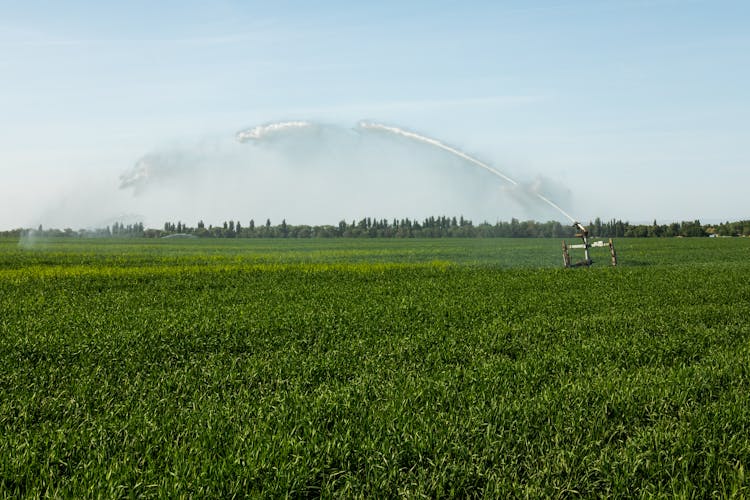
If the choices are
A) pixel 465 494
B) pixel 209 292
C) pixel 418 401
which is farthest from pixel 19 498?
pixel 209 292

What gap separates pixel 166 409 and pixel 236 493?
2.47 m

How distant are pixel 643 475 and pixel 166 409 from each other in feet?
16.2

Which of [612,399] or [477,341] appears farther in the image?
[477,341]

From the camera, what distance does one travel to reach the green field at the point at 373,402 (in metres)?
4.94

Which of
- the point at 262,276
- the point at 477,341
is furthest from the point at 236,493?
the point at 262,276

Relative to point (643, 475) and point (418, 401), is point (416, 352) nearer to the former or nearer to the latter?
point (418, 401)

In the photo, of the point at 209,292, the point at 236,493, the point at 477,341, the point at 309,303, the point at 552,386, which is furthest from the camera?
the point at 209,292

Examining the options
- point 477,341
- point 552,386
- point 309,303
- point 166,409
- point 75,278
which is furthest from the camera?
point 75,278

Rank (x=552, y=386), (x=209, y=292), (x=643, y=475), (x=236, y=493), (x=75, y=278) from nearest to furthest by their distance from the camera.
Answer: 1. (x=236, y=493)
2. (x=643, y=475)
3. (x=552, y=386)
4. (x=209, y=292)
5. (x=75, y=278)

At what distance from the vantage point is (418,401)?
6875 millimetres

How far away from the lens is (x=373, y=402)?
6.85 metres

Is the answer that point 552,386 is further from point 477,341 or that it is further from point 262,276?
point 262,276

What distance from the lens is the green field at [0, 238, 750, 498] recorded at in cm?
494

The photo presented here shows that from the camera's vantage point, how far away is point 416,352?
9.80m
